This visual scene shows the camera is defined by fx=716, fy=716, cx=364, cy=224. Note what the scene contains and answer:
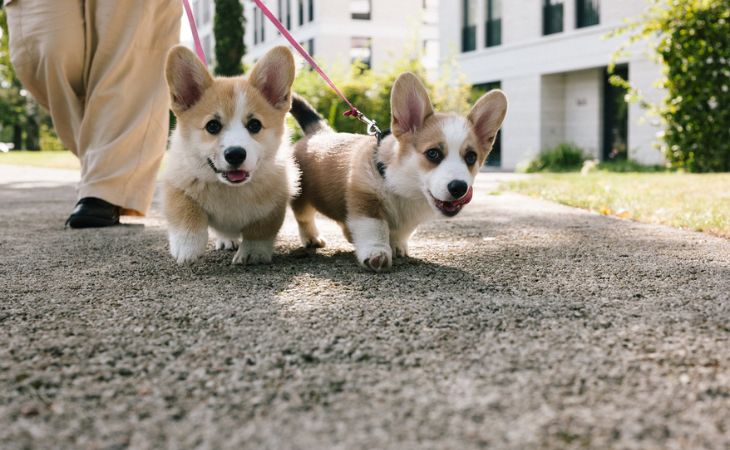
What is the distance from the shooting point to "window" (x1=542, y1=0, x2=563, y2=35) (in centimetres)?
1647

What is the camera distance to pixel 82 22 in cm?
388

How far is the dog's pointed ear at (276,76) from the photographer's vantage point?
117 inches

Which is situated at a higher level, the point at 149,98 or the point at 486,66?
the point at 486,66

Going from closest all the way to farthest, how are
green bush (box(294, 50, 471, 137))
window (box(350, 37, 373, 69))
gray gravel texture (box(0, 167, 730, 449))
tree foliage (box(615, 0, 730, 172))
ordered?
gray gravel texture (box(0, 167, 730, 449)) → tree foliage (box(615, 0, 730, 172)) → green bush (box(294, 50, 471, 137)) → window (box(350, 37, 373, 69))

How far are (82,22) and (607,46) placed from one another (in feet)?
43.5

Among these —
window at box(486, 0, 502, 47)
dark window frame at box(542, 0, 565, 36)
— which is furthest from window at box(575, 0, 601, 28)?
window at box(486, 0, 502, 47)

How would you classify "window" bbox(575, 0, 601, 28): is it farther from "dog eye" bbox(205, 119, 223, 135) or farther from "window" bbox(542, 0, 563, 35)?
"dog eye" bbox(205, 119, 223, 135)

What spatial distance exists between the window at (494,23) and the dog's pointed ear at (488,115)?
16.0m

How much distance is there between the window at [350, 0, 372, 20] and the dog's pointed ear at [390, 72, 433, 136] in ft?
85.8

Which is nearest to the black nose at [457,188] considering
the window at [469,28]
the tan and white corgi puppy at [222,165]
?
the tan and white corgi puppy at [222,165]

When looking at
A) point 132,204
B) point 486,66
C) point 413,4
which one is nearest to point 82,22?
point 132,204

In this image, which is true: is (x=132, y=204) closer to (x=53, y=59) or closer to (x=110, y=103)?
(x=110, y=103)

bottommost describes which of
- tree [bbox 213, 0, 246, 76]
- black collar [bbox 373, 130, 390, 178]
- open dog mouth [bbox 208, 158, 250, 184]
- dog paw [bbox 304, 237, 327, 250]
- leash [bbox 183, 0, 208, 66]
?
dog paw [bbox 304, 237, 327, 250]

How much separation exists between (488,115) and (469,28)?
1719 centimetres
